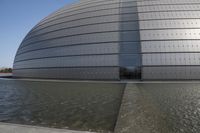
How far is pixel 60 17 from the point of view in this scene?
2562 centimetres

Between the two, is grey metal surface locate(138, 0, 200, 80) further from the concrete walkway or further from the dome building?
the concrete walkway

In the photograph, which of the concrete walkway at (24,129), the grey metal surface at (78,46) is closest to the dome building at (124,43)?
the grey metal surface at (78,46)

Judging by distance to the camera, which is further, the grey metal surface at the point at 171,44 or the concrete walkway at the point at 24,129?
the grey metal surface at the point at 171,44

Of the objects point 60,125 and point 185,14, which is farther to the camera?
point 185,14


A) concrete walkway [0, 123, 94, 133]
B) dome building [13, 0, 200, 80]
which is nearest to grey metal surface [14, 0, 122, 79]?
dome building [13, 0, 200, 80]

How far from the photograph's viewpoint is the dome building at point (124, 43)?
1754cm

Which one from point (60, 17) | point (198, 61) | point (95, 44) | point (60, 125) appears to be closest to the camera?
point (60, 125)

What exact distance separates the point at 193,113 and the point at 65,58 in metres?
17.1

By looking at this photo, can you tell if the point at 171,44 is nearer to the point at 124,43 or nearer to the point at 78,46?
the point at 124,43

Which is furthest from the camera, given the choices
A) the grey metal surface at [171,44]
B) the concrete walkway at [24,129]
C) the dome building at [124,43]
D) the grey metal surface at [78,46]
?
the grey metal surface at [78,46]

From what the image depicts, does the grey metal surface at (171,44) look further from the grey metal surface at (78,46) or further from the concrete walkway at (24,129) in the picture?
the concrete walkway at (24,129)

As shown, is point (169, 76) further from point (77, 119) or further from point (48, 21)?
Answer: point (48, 21)

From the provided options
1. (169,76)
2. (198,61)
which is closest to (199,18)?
(198,61)

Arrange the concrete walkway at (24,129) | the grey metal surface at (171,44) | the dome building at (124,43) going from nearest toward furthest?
the concrete walkway at (24,129) → the grey metal surface at (171,44) → the dome building at (124,43)
